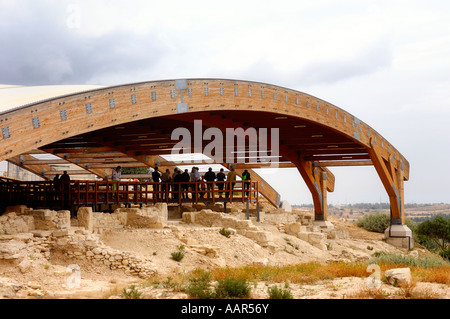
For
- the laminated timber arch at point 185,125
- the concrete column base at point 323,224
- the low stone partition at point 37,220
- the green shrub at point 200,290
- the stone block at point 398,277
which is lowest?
the concrete column base at point 323,224

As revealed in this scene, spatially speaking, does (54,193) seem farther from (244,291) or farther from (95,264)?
(244,291)

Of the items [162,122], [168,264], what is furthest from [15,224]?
[162,122]

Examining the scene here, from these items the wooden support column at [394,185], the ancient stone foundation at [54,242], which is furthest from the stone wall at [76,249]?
the wooden support column at [394,185]

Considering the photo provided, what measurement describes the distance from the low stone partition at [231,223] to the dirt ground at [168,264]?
44cm

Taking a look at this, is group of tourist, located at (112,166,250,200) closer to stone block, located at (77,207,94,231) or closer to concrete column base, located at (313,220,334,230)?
stone block, located at (77,207,94,231)

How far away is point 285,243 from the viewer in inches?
867

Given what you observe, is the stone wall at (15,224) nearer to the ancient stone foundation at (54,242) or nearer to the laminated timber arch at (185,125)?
the ancient stone foundation at (54,242)

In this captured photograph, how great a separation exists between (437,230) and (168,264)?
32.1 metres

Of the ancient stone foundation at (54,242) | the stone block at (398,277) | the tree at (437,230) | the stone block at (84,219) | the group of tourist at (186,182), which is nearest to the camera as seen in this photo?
the stone block at (398,277)

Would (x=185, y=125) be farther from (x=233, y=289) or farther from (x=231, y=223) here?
(x=233, y=289)

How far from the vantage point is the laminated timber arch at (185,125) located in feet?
52.5
